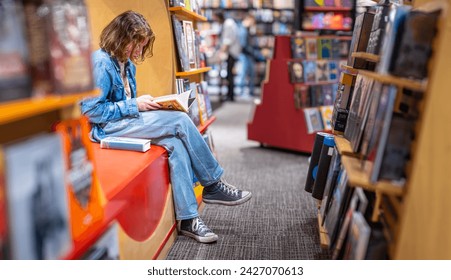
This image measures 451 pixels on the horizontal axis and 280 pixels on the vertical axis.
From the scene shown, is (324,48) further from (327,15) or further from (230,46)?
(230,46)

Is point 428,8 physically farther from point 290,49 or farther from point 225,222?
point 290,49

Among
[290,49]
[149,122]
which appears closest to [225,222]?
[149,122]

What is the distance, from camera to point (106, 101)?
2.11 m

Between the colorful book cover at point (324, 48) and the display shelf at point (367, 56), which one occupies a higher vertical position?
the display shelf at point (367, 56)

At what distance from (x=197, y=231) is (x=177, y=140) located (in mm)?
483

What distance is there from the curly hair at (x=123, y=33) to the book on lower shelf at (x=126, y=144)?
453 mm

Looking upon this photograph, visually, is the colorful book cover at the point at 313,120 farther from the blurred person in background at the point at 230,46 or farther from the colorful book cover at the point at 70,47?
the blurred person in background at the point at 230,46

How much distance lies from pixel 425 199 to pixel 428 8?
2.07 feet

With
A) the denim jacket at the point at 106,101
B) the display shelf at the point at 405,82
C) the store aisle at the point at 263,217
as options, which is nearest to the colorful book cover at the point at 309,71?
the store aisle at the point at 263,217

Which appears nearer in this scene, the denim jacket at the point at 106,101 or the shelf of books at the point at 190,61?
the denim jacket at the point at 106,101

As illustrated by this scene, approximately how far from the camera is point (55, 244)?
1.12 meters

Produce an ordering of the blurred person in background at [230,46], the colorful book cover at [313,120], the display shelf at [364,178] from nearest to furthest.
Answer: the display shelf at [364,178], the colorful book cover at [313,120], the blurred person in background at [230,46]

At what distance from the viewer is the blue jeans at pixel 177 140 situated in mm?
2076

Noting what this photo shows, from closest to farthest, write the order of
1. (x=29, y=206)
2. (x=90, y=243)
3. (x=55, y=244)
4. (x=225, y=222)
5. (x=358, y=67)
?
(x=29, y=206), (x=55, y=244), (x=90, y=243), (x=358, y=67), (x=225, y=222)
